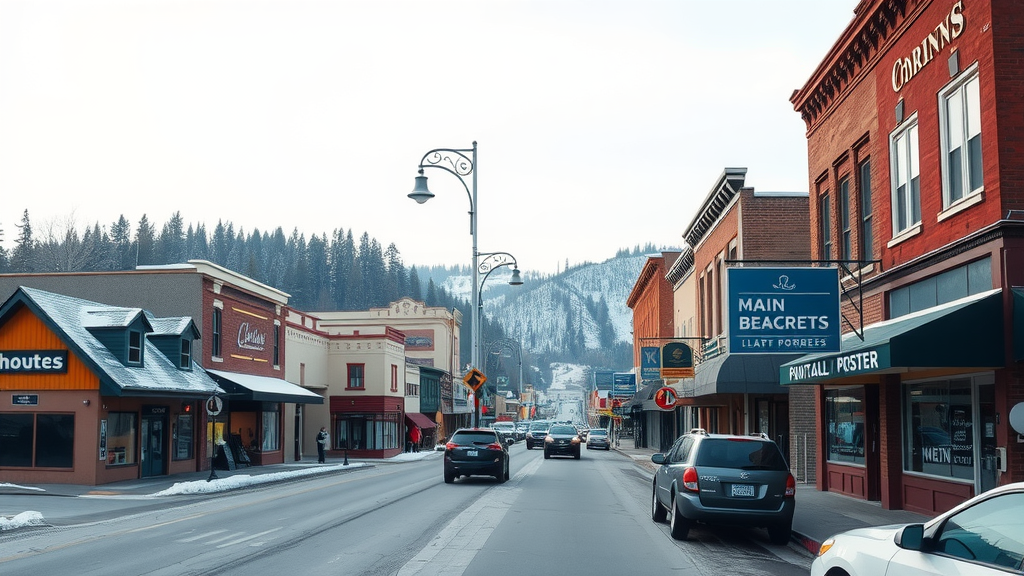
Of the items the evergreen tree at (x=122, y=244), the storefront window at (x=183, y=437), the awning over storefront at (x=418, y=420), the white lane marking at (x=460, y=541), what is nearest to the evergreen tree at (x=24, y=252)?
the evergreen tree at (x=122, y=244)

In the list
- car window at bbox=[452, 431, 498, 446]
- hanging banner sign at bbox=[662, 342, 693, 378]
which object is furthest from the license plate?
hanging banner sign at bbox=[662, 342, 693, 378]

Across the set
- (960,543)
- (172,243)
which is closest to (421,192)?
(960,543)

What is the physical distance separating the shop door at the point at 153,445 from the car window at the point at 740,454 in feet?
72.0

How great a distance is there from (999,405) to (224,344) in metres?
29.7

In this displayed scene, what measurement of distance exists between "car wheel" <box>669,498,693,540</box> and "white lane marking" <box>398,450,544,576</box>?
2.82 m

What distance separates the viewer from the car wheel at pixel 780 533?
1380 cm

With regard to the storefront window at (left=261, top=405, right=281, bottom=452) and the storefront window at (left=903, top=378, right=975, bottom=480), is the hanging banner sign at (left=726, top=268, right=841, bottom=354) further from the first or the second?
the storefront window at (left=261, top=405, right=281, bottom=452)

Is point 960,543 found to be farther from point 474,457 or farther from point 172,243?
point 172,243

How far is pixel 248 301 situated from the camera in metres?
39.7

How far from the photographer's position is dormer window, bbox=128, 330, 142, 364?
28919 millimetres

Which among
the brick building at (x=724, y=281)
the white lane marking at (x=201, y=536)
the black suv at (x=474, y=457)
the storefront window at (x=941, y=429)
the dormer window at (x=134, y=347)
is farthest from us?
the dormer window at (x=134, y=347)

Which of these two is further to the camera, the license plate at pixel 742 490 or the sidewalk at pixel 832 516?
the sidewalk at pixel 832 516

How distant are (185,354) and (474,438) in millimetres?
12023

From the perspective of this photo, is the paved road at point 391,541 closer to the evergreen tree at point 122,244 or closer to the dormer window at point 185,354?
the dormer window at point 185,354
